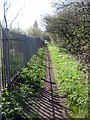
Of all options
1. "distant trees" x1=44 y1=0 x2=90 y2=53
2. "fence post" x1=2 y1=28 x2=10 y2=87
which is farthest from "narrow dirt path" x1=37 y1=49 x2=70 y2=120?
"distant trees" x1=44 y1=0 x2=90 y2=53

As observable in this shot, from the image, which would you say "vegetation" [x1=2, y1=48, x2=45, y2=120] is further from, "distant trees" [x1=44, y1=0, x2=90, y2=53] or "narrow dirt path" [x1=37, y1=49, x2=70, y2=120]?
"distant trees" [x1=44, y1=0, x2=90, y2=53]

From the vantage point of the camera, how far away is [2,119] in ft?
20.6

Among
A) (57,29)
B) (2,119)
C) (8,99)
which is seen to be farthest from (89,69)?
(57,29)

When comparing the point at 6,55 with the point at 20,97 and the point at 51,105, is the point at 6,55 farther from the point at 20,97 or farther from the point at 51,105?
the point at 51,105

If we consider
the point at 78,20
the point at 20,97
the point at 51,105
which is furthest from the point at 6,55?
the point at 78,20

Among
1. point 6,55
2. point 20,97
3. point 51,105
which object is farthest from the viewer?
point 6,55

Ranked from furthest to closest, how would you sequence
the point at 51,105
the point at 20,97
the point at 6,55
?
the point at 6,55
the point at 20,97
the point at 51,105

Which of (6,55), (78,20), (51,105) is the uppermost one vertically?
(78,20)

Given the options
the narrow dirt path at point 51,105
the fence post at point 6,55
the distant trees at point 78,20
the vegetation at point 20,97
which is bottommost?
the narrow dirt path at point 51,105

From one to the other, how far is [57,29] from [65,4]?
1479 centimetres

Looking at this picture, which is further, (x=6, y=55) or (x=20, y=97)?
(x=6, y=55)

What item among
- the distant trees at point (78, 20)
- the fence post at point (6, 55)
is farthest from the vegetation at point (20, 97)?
the distant trees at point (78, 20)

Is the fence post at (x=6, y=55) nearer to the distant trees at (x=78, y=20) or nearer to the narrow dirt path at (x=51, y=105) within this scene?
the narrow dirt path at (x=51, y=105)

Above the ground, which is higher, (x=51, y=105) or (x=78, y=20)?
(x=78, y=20)
